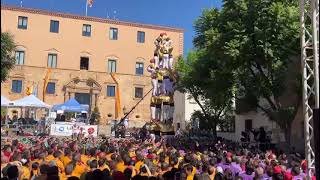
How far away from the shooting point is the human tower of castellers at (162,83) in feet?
70.9

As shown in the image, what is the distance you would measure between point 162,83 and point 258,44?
539 cm

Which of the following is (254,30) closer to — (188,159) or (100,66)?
(188,159)

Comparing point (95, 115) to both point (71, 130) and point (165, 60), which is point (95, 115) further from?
point (165, 60)

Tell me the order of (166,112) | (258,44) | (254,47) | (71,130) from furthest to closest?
(71,130) < (254,47) < (258,44) < (166,112)

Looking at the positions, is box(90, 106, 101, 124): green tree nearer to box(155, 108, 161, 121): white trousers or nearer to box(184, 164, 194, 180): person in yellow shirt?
box(155, 108, 161, 121): white trousers

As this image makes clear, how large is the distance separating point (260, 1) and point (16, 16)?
3216 cm

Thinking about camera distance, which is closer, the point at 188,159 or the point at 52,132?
the point at 188,159

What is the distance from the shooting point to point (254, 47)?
22875mm

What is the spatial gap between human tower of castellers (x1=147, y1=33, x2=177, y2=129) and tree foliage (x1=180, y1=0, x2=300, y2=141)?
3.14 meters

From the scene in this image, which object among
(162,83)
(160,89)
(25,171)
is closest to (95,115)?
(160,89)

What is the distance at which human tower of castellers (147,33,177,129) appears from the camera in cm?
2161

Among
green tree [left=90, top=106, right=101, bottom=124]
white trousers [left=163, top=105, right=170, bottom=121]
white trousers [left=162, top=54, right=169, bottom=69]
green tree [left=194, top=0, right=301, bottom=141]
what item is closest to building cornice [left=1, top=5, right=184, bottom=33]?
green tree [left=90, top=106, right=101, bottom=124]

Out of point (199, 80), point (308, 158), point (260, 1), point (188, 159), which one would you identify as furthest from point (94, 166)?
point (199, 80)

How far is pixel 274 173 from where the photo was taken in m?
8.84
